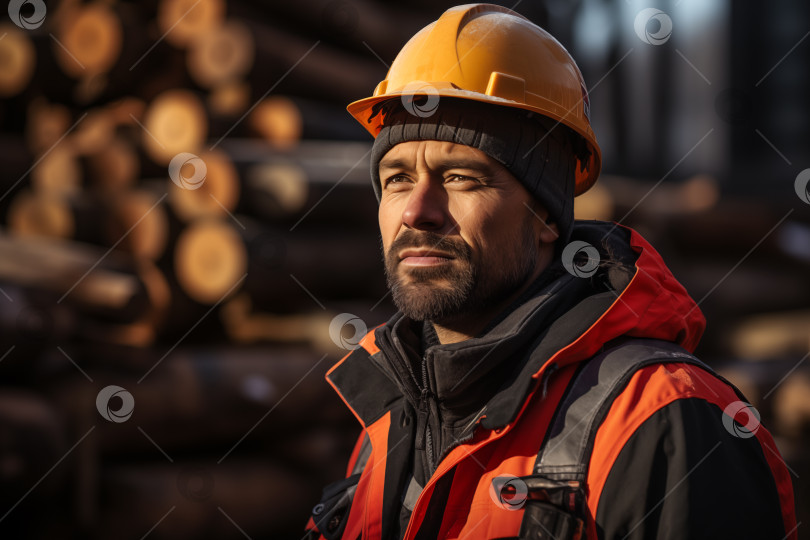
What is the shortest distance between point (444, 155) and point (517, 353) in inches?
22.4

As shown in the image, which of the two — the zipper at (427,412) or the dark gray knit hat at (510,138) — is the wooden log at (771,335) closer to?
the dark gray knit hat at (510,138)

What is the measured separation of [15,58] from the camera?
6211 mm

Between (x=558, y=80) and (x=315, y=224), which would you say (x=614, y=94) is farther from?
(x=558, y=80)

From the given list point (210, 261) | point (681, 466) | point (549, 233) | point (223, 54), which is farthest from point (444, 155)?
point (223, 54)

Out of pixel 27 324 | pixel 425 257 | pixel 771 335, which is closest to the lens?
pixel 425 257

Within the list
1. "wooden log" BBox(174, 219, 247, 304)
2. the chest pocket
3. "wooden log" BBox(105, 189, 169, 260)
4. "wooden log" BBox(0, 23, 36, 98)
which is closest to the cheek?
the chest pocket

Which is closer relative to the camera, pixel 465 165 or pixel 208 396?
pixel 465 165

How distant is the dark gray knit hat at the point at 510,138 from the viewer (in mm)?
2094

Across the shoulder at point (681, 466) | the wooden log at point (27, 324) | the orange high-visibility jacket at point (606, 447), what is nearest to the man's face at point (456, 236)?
the orange high-visibility jacket at point (606, 447)

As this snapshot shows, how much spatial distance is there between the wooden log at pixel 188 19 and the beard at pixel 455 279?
14.9 ft

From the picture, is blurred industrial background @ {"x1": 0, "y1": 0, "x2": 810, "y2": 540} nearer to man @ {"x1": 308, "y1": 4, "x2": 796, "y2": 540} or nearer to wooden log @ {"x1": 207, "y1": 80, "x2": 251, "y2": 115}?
wooden log @ {"x1": 207, "y1": 80, "x2": 251, "y2": 115}

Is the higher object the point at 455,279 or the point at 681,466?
the point at 455,279

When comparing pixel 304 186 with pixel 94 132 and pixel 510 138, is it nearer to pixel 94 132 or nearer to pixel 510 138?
pixel 94 132

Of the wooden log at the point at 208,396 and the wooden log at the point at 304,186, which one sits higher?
the wooden log at the point at 304,186
